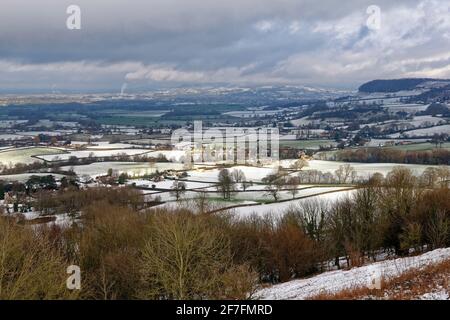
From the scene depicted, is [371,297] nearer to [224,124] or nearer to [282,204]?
[282,204]

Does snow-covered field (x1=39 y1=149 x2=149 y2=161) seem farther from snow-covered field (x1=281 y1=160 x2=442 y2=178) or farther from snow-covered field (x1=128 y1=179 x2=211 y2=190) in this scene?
snow-covered field (x1=281 y1=160 x2=442 y2=178)

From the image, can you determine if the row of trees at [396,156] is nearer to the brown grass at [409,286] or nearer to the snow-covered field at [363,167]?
the snow-covered field at [363,167]

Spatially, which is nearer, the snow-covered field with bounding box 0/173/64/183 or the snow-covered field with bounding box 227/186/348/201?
the snow-covered field with bounding box 227/186/348/201

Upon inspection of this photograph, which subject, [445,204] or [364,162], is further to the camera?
[364,162]

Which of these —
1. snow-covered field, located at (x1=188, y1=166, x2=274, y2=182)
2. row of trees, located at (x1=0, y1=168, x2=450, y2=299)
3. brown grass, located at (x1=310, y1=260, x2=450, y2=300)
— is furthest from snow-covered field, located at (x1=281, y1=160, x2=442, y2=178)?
brown grass, located at (x1=310, y1=260, x2=450, y2=300)

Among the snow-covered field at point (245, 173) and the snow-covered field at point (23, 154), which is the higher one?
the snow-covered field at point (23, 154)

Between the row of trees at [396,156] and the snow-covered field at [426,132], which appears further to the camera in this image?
the snow-covered field at [426,132]

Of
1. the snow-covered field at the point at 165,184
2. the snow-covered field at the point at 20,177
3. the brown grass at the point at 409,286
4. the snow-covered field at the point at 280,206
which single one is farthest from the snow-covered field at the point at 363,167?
the brown grass at the point at 409,286

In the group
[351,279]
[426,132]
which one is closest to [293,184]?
[351,279]

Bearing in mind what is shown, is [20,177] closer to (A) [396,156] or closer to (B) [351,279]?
(A) [396,156]

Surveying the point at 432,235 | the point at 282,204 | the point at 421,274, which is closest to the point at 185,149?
the point at 282,204

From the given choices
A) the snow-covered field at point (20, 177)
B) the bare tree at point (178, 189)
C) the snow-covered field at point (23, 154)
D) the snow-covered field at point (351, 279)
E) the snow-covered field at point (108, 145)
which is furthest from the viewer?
the snow-covered field at point (108, 145)
